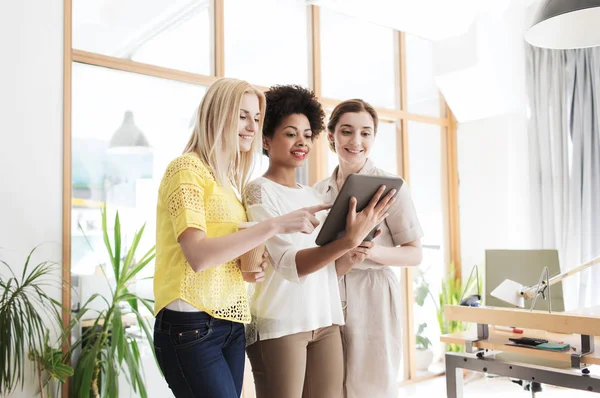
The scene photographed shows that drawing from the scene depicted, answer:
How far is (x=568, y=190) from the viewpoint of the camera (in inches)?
162

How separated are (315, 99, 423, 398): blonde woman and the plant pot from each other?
264 centimetres

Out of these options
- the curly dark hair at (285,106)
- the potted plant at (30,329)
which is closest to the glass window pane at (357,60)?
the curly dark hair at (285,106)

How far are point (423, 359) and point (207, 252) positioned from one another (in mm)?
3550

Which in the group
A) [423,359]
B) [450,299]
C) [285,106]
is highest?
[285,106]

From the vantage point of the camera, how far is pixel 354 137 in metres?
1.98

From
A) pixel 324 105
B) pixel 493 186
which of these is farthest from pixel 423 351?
pixel 324 105

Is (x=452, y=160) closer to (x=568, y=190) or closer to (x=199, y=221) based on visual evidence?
(x=568, y=190)

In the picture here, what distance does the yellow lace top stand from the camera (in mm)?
1340

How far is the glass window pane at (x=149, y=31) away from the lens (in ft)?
9.18

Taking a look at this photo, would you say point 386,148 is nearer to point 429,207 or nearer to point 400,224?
point 429,207

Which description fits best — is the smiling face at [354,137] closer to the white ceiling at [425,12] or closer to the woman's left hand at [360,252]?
the woman's left hand at [360,252]

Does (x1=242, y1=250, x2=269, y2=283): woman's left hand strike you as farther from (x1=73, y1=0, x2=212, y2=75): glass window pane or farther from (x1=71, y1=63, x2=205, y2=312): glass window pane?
(x1=73, y1=0, x2=212, y2=75): glass window pane

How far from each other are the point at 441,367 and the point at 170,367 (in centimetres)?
364

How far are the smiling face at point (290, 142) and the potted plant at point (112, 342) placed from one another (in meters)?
1.15
